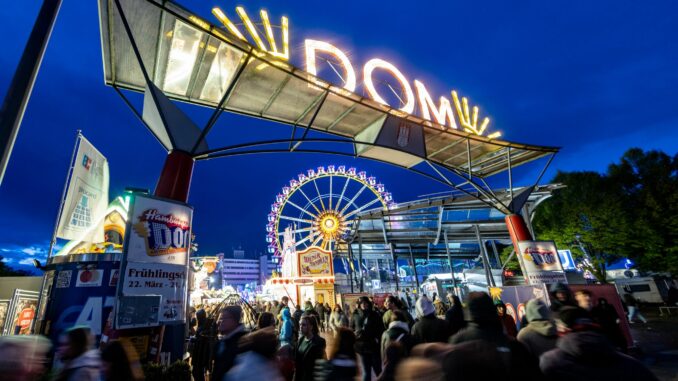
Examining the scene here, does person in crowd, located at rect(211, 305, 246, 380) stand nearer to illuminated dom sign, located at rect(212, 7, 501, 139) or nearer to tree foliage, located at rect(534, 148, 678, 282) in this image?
illuminated dom sign, located at rect(212, 7, 501, 139)

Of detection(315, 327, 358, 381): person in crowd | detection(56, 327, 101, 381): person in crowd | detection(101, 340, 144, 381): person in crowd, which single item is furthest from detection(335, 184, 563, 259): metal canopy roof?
detection(56, 327, 101, 381): person in crowd

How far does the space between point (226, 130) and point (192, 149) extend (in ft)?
420

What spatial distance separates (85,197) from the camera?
9.38 metres

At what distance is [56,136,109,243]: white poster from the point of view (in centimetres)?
870

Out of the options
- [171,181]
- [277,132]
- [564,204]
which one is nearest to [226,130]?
[277,132]

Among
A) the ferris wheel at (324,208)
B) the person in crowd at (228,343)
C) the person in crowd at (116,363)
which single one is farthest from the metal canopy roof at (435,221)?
the person in crowd at (116,363)

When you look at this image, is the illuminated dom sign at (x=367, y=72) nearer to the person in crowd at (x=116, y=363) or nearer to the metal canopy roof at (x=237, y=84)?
the metal canopy roof at (x=237, y=84)

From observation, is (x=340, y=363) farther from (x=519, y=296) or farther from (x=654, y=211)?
(x=654, y=211)

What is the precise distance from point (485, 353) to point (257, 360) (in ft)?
5.68

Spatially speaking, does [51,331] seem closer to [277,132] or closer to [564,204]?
[564,204]

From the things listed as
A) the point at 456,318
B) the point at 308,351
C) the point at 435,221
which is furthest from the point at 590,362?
the point at 435,221

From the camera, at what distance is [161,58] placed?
A: 654 centimetres

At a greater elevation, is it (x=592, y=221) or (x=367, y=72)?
(x=367, y=72)

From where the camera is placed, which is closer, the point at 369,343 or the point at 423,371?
the point at 423,371
